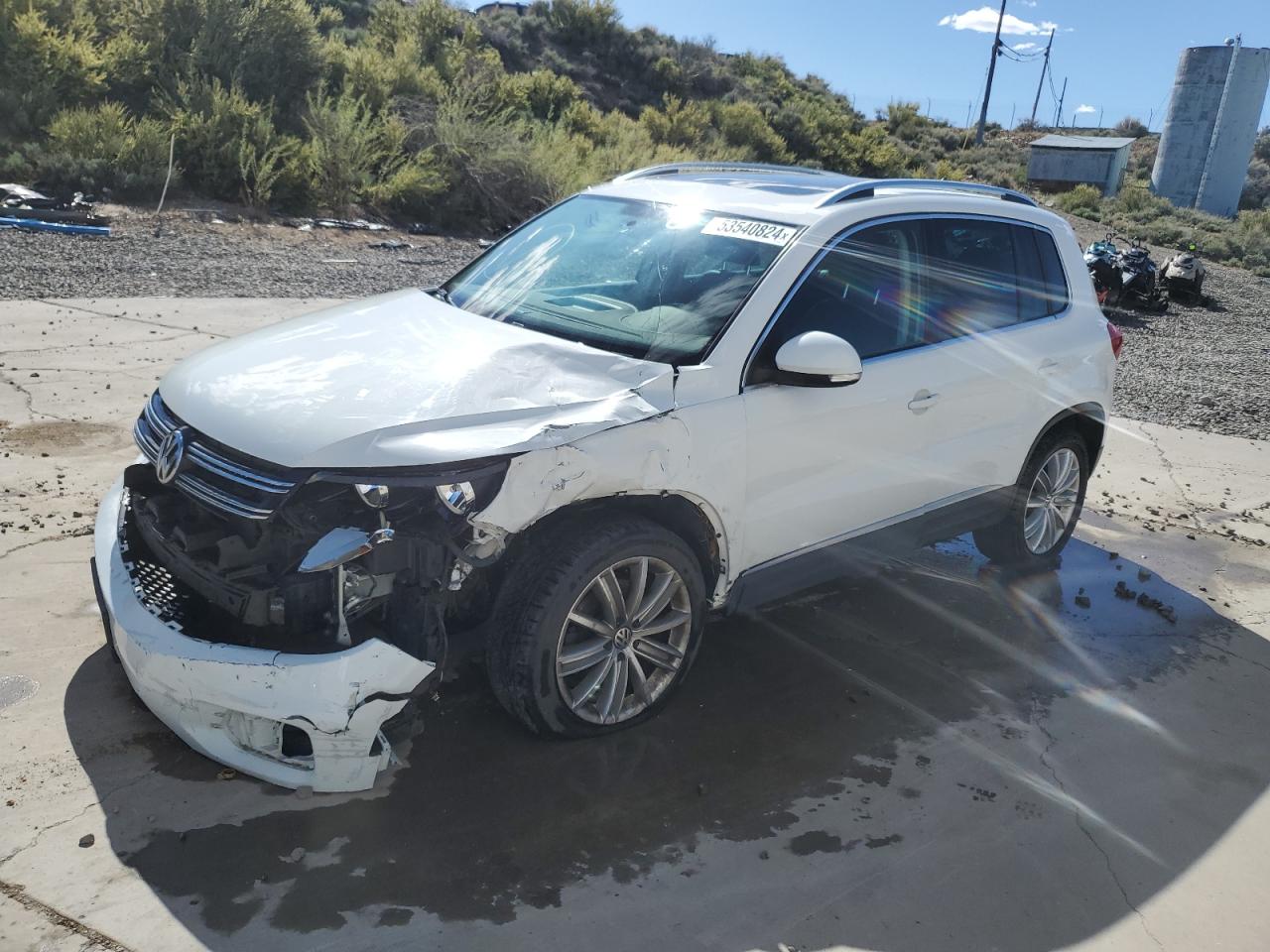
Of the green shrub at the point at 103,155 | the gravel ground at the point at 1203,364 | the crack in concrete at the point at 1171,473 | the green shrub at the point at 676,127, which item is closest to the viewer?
the crack in concrete at the point at 1171,473

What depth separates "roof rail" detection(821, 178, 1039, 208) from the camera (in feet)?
14.2

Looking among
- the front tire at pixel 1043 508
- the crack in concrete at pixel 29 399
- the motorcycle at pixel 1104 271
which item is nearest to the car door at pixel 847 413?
the front tire at pixel 1043 508

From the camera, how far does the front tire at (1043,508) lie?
533 centimetres

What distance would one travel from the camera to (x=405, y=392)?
3.38m

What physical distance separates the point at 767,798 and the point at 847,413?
1.51 m

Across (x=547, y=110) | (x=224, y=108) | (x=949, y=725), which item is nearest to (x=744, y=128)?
(x=547, y=110)

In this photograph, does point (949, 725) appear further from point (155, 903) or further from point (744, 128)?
point (744, 128)

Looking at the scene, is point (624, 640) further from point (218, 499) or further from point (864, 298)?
point (864, 298)

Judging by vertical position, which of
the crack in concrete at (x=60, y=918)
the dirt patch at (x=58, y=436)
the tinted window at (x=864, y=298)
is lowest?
the crack in concrete at (x=60, y=918)

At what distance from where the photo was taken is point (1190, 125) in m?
35.4

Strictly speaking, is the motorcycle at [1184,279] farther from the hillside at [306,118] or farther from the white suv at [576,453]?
the white suv at [576,453]

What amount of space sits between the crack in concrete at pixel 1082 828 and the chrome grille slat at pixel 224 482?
2.81 metres

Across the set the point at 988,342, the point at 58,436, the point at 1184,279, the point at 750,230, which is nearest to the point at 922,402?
the point at 988,342

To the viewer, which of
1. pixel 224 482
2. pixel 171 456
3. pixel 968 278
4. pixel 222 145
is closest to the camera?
pixel 224 482
